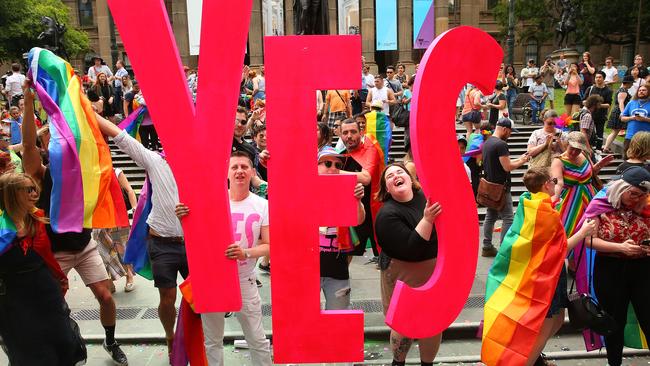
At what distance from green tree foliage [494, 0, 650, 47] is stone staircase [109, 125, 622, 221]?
27.0 metres

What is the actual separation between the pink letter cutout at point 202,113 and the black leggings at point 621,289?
293 cm

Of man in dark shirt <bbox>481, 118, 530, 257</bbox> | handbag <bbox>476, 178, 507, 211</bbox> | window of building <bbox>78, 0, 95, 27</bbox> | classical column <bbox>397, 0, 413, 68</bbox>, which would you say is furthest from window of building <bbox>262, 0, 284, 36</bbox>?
window of building <bbox>78, 0, 95, 27</bbox>

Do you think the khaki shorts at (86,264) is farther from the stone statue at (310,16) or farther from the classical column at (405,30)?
the classical column at (405,30)

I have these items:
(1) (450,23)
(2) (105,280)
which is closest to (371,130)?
(2) (105,280)

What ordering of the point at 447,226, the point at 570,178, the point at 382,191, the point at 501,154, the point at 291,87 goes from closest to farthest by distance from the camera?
the point at 291,87
the point at 447,226
the point at 382,191
the point at 570,178
the point at 501,154

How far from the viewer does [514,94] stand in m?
17.3

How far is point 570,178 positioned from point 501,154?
1.39m

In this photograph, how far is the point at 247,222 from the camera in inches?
151

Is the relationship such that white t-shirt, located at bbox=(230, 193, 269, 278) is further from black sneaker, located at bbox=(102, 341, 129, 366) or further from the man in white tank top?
the man in white tank top

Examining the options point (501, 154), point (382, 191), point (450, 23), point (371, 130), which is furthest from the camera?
point (450, 23)

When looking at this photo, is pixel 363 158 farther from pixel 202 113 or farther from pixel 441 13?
pixel 441 13

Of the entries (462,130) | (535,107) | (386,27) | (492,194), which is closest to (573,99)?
(535,107)

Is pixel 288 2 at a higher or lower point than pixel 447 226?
higher

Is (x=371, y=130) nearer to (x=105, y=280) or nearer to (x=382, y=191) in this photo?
(x=382, y=191)
